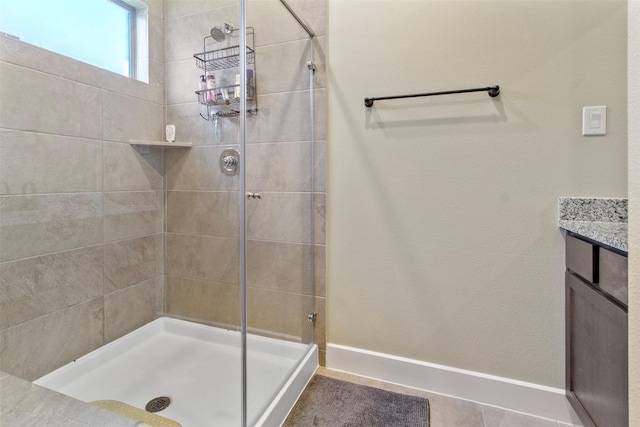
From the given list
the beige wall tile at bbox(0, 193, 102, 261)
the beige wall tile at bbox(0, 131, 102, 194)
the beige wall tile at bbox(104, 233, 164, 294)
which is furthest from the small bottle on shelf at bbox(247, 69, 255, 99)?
the beige wall tile at bbox(104, 233, 164, 294)

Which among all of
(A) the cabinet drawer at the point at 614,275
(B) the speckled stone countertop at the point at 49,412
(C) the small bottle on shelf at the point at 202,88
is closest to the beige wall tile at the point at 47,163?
(C) the small bottle on shelf at the point at 202,88

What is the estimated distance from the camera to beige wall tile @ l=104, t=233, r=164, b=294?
63.3 inches

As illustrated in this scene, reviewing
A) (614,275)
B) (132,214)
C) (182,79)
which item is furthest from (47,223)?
(614,275)

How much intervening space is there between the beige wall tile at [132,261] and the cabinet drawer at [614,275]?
2.12 metres

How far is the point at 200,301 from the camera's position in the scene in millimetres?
1811

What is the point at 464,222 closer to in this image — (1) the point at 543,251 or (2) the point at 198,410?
(1) the point at 543,251

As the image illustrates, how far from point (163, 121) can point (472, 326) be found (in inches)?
81.6

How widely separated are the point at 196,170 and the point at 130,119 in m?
0.44

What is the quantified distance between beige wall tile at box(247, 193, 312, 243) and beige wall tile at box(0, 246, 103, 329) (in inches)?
35.5

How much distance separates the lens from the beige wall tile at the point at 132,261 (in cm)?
161

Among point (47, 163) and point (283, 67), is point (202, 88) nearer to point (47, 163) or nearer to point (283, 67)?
point (283, 67)

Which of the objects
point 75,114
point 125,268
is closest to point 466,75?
point 75,114

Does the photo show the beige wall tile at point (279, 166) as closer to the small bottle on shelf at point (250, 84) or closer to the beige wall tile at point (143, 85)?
the small bottle on shelf at point (250, 84)

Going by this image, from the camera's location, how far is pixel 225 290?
1653 mm
